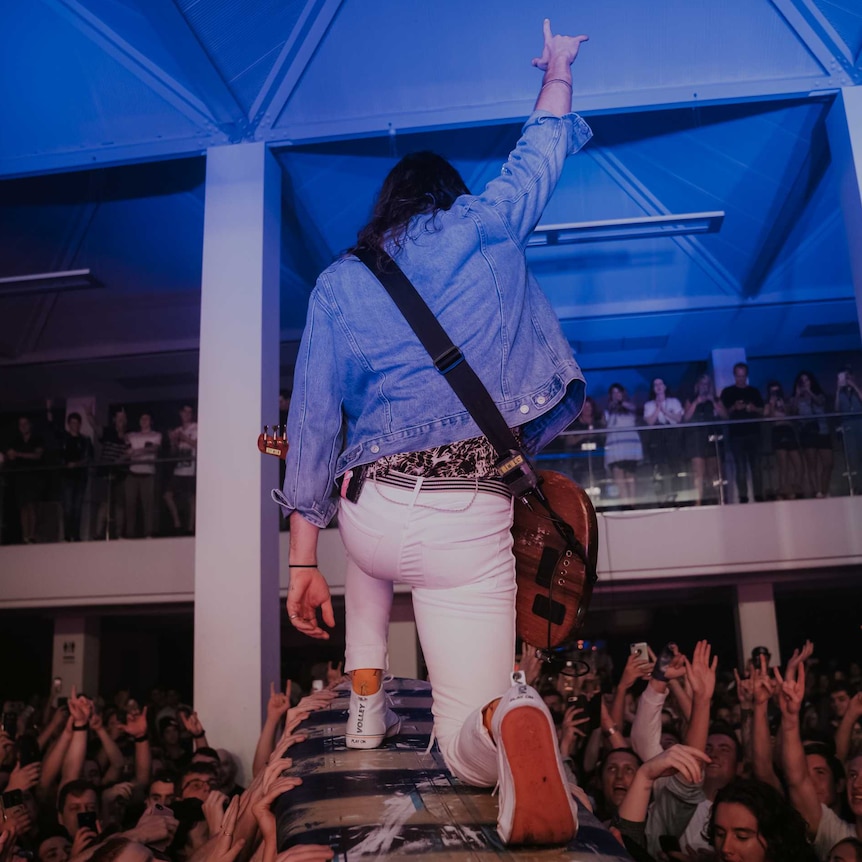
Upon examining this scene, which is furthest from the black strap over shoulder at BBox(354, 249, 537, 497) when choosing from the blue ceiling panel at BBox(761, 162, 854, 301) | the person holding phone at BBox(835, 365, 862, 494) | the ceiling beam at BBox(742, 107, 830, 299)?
the blue ceiling panel at BBox(761, 162, 854, 301)

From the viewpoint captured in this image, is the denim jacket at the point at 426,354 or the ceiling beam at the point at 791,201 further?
the ceiling beam at the point at 791,201

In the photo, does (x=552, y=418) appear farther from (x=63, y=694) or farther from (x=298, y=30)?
(x=63, y=694)

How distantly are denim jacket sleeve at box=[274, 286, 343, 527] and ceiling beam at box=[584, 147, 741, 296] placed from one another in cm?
603

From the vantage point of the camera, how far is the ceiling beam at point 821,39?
549cm

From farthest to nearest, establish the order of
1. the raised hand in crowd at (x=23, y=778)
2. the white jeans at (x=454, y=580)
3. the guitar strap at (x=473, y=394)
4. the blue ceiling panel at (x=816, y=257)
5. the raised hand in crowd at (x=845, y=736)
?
the blue ceiling panel at (x=816, y=257) → the raised hand in crowd at (x=845, y=736) → the raised hand in crowd at (x=23, y=778) → the guitar strap at (x=473, y=394) → the white jeans at (x=454, y=580)

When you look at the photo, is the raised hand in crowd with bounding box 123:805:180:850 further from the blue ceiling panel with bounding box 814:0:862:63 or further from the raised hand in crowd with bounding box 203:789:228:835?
the blue ceiling panel with bounding box 814:0:862:63

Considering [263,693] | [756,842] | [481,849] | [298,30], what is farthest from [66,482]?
[481,849]

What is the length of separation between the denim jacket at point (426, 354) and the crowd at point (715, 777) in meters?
0.54

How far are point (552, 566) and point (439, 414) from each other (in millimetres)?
369

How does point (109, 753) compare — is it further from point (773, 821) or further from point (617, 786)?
point (773, 821)

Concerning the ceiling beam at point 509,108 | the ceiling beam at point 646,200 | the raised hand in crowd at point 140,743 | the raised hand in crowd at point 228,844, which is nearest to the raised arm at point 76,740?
the raised hand in crowd at point 140,743

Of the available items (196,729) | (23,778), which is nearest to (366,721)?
(23,778)

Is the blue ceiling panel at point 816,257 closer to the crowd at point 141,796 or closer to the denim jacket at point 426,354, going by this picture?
the crowd at point 141,796

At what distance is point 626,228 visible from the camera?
7277mm
